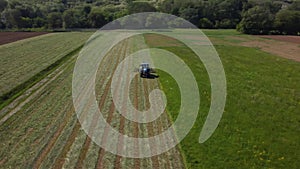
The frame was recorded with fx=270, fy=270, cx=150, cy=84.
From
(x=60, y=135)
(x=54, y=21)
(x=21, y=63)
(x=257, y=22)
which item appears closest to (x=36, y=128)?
(x=60, y=135)

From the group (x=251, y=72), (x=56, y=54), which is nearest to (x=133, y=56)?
(x=56, y=54)

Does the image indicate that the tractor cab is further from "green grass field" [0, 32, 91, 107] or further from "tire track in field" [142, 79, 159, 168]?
"green grass field" [0, 32, 91, 107]

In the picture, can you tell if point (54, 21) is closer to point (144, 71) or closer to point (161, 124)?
point (144, 71)

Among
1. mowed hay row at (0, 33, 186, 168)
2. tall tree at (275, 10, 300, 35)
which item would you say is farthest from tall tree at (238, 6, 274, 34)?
mowed hay row at (0, 33, 186, 168)

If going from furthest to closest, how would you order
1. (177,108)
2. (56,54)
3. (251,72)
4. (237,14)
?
1. (237,14)
2. (56,54)
3. (251,72)
4. (177,108)

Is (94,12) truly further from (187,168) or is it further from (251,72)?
(187,168)

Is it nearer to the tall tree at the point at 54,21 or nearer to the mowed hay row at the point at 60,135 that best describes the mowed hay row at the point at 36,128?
the mowed hay row at the point at 60,135

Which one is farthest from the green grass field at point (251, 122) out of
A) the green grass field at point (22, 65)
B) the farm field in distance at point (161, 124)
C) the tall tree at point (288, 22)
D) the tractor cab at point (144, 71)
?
the tall tree at point (288, 22)
